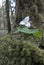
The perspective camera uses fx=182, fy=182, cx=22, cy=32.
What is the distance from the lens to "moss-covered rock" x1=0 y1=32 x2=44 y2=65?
60.4 inches

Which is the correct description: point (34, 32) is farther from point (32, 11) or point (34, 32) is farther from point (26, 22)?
point (32, 11)

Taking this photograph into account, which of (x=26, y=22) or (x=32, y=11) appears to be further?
(x=32, y=11)

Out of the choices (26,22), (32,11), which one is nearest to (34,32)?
(26,22)

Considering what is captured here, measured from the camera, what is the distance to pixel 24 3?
2324mm

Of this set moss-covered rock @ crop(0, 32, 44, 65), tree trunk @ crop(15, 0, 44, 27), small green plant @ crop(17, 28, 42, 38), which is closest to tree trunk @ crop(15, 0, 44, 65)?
tree trunk @ crop(15, 0, 44, 27)

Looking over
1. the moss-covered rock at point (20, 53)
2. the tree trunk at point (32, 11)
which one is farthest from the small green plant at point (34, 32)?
the tree trunk at point (32, 11)

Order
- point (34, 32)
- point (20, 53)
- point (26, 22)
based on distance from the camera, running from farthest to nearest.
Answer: point (26, 22) < point (34, 32) < point (20, 53)

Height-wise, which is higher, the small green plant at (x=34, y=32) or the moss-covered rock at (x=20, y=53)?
the small green plant at (x=34, y=32)

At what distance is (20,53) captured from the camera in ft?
5.18

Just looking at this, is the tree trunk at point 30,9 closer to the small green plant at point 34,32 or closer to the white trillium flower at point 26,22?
the white trillium flower at point 26,22

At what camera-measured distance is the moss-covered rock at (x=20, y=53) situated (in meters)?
1.53

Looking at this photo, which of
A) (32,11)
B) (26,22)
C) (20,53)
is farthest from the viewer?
(32,11)

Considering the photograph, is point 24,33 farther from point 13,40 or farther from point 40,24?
point 40,24

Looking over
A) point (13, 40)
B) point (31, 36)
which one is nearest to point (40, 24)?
point (31, 36)
